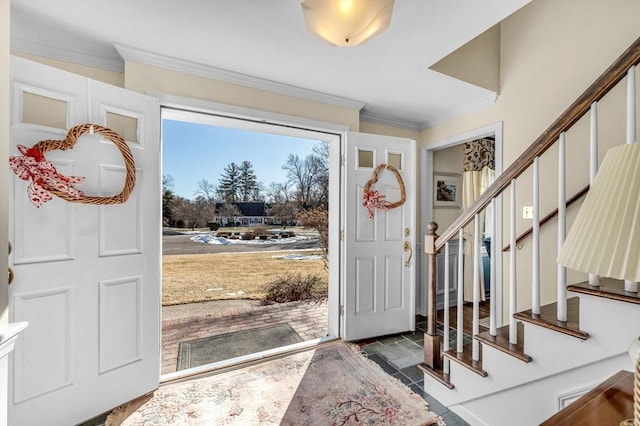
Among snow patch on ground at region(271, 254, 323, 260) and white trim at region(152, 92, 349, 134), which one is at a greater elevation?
white trim at region(152, 92, 349, 134)

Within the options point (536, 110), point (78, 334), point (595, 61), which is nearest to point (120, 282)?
point (78, 334)

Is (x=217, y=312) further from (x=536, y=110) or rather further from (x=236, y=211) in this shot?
(x=536, y=110)

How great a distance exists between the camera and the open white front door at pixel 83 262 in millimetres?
1480

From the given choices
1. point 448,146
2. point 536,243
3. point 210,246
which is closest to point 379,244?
point 448,146

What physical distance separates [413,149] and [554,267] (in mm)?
1592

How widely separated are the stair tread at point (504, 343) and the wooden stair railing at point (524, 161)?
0.64 feet

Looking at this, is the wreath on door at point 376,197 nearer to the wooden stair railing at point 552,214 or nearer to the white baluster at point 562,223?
the wooden stair railing at point 552,214

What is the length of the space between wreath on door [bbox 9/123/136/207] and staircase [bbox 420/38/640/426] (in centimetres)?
219

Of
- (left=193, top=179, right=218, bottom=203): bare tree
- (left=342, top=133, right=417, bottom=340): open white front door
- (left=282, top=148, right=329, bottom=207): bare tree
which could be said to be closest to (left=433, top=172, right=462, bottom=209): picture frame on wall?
(left=342, top=133, right=417, bottom=340): open white front door

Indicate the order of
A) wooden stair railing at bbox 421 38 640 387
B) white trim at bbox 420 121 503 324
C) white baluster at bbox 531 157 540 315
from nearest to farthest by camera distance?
wooden stair railing at bbox 421 38 640 387 → white baluster at bbox 531 157 540 315 → white trim at bbox 420 121 503 324

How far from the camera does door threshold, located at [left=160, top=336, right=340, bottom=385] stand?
2.10 metres

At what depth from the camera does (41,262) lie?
5.00ft

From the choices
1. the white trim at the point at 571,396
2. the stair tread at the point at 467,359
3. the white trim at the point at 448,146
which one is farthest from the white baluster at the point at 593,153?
the white trim at the point at 448,146

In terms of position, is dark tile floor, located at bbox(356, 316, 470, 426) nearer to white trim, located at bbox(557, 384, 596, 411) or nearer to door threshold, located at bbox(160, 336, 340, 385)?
door threshold, located at bbox(160, 336, 340, 385)
